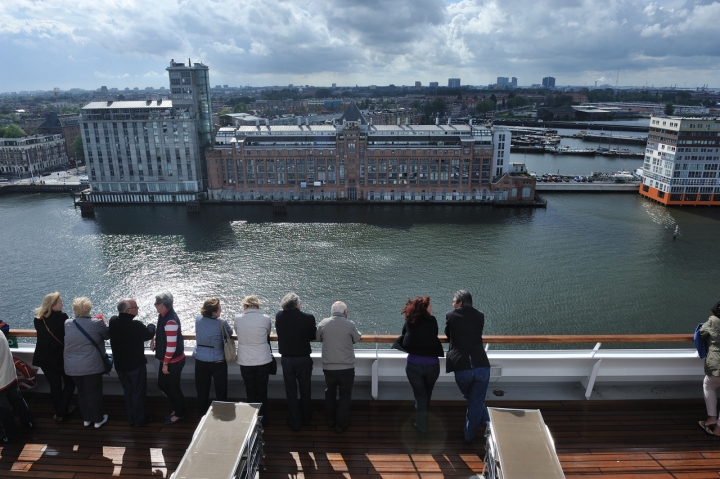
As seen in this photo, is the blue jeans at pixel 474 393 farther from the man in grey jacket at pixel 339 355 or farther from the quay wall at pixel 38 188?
the quay wall at pixel 38 188

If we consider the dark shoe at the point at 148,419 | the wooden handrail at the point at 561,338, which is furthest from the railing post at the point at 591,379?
the dark shoe at the point at 148,419

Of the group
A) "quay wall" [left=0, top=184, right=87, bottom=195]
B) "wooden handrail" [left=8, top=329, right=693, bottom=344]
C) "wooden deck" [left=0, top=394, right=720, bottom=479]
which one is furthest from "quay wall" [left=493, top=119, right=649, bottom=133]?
"wooden deck" [left=0, top=394, right=720, bottom=479]

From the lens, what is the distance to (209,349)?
9.36 ft

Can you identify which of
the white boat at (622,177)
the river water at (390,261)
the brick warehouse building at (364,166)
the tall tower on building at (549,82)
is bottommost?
the river water at (390,261)

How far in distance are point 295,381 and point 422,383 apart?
0.75 meters

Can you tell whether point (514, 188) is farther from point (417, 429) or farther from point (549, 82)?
point (549, 82)

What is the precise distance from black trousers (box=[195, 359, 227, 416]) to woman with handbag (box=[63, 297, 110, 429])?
58 centimetres

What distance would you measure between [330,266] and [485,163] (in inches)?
569

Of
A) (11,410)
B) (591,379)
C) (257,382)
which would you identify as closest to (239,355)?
(257,382)

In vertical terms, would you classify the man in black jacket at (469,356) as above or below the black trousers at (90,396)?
above

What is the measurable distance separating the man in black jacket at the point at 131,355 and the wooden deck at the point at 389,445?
0.39 feet

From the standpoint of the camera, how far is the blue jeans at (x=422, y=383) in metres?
2.76

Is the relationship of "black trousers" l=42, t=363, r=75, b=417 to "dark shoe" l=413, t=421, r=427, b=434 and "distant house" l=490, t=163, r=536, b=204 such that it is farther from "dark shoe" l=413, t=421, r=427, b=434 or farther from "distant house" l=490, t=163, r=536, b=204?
"distant house" l=490, t=163, r=536, b=204

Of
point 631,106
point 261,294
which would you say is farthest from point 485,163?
point 631,106
